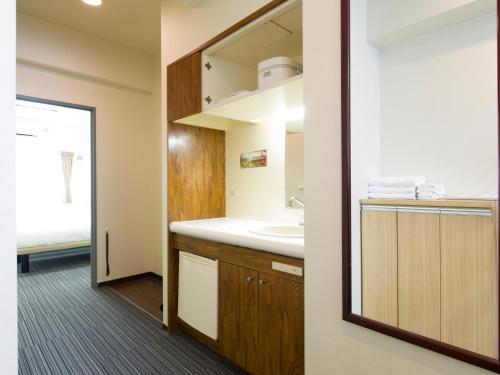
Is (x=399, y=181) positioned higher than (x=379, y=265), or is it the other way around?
(x=399, y=181)

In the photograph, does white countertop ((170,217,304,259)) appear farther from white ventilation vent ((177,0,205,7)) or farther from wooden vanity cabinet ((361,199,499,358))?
white ventilation vent ((177,0,205,7))

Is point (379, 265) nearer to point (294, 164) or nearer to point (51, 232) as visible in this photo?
point (294, 164)

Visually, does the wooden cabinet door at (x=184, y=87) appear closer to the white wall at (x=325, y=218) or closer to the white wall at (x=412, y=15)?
the white wall at (x=325, y=218)

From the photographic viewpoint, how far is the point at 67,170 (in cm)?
604

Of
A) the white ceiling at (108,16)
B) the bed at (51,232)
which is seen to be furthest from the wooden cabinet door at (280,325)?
the bed at (51,232)

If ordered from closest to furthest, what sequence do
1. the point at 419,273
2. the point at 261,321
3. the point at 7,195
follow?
the point at 7,195
the point at 419,273
the point at 261,321

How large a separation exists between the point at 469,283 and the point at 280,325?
3.09ft

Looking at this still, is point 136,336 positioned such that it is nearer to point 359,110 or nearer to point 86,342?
point 86,342

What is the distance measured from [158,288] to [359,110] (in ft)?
10.3

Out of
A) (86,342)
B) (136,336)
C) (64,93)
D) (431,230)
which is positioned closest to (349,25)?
(431,230)

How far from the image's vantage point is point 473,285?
0.94 metres

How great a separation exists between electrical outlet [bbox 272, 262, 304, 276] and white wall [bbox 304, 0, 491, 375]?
0.13 m

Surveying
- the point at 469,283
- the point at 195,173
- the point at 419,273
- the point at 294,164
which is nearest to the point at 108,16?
the point at 195,173

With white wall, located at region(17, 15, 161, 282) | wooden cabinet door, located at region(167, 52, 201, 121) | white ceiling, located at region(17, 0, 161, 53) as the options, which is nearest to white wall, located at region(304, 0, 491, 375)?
wooden cabinet door, located at region(167, 52, 201, 121)
